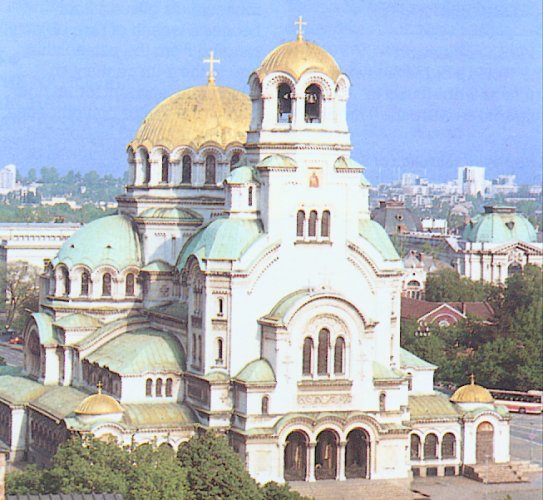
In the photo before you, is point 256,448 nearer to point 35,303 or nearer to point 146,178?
point 146,178

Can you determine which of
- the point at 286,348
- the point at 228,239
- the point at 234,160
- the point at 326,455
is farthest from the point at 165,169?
the point at 326,455

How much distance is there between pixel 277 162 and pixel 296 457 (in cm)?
988

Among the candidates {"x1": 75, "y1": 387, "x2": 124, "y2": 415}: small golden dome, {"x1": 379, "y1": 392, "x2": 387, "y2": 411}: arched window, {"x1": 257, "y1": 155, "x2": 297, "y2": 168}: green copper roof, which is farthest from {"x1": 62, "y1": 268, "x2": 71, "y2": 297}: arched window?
{"x1": 379, "y1": 392, "x2": 387, "y2": 411}: arched window

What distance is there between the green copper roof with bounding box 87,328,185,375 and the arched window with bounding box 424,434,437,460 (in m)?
8.86

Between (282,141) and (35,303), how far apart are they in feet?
126

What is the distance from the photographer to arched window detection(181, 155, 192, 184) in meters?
73.1

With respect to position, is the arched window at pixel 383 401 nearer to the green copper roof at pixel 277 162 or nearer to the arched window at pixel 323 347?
the arched window at pixel 323 347

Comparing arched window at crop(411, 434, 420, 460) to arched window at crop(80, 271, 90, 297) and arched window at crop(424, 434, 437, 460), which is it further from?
arched window at crop(80, 271, 90, 297)

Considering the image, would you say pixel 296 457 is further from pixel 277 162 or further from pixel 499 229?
pixel 499 229

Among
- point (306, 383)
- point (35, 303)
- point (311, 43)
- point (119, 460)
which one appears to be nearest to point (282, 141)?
point (311, 43)

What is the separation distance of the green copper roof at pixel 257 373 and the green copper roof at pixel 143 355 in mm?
3198

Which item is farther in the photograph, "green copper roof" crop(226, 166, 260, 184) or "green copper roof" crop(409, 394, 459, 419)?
"green copper roof" crop(409, 394, 459, 419)

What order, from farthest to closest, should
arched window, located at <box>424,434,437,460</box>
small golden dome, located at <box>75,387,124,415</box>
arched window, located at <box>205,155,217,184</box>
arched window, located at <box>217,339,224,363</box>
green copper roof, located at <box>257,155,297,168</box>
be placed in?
arched window, located at <box>205,155,217,184</box>, arched window, located at <box>424,434,437,460</box>, green copper roof, located at <box>257,155,297,168</box>, arched window, located at <box>217,339,224,363</box>, small golden dome, located at <box>75,387,124,415</box>

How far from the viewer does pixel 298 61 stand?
215ft
